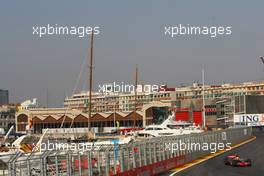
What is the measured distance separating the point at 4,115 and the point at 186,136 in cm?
13171

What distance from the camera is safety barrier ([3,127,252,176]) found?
17086mm

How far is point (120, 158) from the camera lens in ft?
77.6

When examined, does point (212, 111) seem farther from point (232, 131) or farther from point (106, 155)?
point (106, 155)

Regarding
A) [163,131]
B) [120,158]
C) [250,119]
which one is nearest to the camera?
[120,158]

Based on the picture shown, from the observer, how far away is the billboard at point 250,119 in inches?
4420

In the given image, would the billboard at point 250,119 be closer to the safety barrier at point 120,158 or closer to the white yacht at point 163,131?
the white yacht at point 163,131

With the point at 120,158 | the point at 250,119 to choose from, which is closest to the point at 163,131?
the point at 120,158

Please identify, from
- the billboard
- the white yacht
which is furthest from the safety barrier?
the billboard

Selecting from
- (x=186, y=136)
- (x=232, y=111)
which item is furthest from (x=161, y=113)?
(x=186, y=136)

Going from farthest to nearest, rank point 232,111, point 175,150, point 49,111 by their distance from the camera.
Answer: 1. point 49,111
2. point 232,111
3. point 175,150

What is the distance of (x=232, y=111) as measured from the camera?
135m

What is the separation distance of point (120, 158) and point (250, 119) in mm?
97137

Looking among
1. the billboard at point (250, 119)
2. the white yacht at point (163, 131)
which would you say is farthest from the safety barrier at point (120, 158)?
the billboard at point (250, 119)

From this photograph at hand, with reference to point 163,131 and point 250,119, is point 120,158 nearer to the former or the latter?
point 163,131
